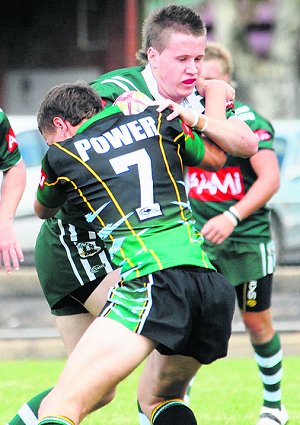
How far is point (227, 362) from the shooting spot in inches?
352

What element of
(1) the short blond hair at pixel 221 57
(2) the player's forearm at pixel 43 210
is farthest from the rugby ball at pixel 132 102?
(1) the short blond hair at pixel 221 57

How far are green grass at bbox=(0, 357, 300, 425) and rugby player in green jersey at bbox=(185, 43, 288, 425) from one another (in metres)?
0.35

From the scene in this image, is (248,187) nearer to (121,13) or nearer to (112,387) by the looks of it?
(112,387)

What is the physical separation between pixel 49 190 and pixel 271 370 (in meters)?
2.49

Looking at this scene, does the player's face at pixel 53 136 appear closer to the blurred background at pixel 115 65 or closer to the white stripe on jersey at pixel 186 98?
the white stripe on jersey at pixel 186 98

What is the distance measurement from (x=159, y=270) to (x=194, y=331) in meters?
0.30

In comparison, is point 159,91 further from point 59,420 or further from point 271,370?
point 271,370

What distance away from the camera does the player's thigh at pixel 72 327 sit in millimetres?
5473

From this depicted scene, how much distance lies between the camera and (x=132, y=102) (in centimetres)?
464

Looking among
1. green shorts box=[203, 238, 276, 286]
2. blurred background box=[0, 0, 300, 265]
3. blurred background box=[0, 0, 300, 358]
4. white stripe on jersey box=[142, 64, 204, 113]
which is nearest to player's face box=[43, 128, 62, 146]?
white stripe on jersey box=[142, 64, 204, 113]

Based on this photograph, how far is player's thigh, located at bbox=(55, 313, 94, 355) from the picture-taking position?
5.47 metres

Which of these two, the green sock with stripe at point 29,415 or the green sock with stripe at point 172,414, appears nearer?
the green sock with stripe at point 172,414

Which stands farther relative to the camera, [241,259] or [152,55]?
[241,259]

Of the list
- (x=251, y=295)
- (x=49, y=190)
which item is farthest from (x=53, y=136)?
(x=251, y=295)
